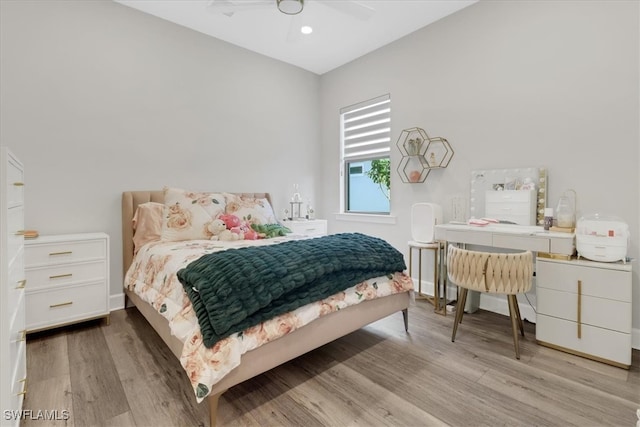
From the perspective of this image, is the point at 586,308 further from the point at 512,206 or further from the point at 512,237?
the point at 512,206

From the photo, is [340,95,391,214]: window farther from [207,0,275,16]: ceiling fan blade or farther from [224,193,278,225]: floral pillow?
[207,0,275,16]: ceiling fan blade

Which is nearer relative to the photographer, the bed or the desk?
the bed

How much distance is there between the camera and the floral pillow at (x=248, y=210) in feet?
9.94

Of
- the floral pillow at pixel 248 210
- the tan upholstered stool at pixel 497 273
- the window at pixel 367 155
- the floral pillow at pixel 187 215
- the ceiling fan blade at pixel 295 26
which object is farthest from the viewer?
the window at pixel 367 155

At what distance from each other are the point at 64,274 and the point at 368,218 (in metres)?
3.04

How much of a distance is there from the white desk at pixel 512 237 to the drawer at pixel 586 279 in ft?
0.36

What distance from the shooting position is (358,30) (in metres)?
3.36

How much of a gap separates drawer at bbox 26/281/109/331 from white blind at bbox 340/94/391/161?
3117 millimetres

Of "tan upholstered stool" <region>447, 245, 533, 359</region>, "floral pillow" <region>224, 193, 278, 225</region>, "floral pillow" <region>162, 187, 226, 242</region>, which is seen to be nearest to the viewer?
"tan upholstered stool" <region>447, 245, 533, 359</region>

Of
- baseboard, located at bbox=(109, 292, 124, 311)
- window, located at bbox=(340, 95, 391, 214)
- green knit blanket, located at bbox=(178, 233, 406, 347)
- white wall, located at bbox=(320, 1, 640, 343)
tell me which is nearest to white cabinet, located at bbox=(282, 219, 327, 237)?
window, located at bbox=(340, 95, 391, 214)

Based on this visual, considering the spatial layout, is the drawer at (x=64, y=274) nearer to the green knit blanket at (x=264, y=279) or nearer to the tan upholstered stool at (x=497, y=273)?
the green knit blanket at (x=264, y=279)

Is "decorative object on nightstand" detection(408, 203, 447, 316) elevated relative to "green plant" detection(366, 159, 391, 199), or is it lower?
lower

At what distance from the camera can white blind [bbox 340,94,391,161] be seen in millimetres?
3807

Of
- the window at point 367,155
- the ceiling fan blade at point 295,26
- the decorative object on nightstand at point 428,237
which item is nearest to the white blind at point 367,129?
the window at point 367,155
